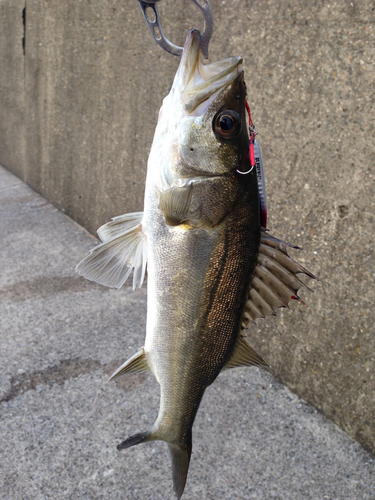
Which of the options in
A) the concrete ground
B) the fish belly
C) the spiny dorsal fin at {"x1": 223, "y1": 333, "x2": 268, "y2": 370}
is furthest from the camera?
the concrete ground

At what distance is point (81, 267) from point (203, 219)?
1.67 ft

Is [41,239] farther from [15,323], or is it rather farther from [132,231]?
[132,231]

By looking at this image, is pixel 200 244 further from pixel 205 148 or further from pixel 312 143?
pixel 312 143

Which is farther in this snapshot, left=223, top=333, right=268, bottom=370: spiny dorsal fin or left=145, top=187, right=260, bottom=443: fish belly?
left=223, top=333, right=268, bottom=370: spiny dorsal fin

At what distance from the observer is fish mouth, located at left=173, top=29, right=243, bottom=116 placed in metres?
1.39

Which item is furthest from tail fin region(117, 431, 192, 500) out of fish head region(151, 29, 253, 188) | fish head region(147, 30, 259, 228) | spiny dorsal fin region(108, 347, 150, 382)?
fish head region(151, 29, 253, 188)

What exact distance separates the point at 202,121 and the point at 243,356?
0.80 meters

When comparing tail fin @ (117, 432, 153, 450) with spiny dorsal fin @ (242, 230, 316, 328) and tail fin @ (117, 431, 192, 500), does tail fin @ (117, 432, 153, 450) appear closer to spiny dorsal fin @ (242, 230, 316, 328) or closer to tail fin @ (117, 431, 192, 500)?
tail fin @ (117, 431, 192, 500)

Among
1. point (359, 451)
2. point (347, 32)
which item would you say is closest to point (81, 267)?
point (347, 32)

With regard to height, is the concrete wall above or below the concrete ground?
above

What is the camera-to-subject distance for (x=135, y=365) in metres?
1.74

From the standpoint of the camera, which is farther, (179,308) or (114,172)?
(114,172)

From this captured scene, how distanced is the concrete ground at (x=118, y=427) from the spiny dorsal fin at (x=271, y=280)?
61.7 inches

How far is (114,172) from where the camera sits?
16.2 feet
